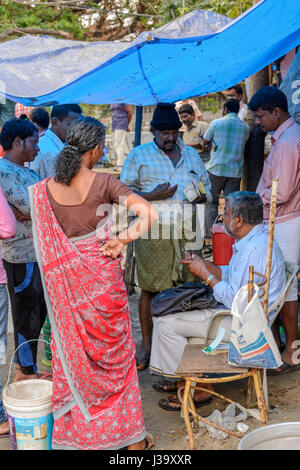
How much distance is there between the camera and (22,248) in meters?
3.57

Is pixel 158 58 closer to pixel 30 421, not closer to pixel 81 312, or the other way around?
pixel 81 312

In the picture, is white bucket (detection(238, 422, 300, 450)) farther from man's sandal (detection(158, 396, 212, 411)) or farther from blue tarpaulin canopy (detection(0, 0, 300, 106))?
blue tarpaulin canopy (detection(0, 0, 300, 106))

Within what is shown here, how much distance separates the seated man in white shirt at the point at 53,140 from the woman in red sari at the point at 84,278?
59.0 inches

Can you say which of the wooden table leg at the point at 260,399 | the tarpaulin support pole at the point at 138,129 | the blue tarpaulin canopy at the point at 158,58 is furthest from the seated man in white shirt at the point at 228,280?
the tarpaulin support pole at the point at 138,129

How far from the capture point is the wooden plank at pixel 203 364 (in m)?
2.98

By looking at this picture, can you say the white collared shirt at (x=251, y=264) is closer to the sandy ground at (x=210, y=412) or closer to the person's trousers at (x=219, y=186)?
the sandy ground at (x=210, y=412)

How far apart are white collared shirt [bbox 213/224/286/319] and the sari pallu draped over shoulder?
0.81 m

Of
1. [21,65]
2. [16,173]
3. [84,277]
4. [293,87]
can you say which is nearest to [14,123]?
[16,173]

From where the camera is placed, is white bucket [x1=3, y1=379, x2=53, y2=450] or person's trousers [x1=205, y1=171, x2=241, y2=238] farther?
person's trousers [x1=205, y1=171, x2=241, y2=238]

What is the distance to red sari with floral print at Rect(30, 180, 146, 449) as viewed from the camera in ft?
8.80

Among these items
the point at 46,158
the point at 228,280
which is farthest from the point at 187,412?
the point at 46,158

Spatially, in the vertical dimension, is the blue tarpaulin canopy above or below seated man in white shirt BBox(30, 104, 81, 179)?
above

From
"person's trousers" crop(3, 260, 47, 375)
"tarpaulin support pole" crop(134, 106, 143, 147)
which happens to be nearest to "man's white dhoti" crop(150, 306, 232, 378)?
"person's trousers" crop(3, 260, 47, 375)

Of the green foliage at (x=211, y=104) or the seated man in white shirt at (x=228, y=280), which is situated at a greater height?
the green foliage at (x=211, y=104)
